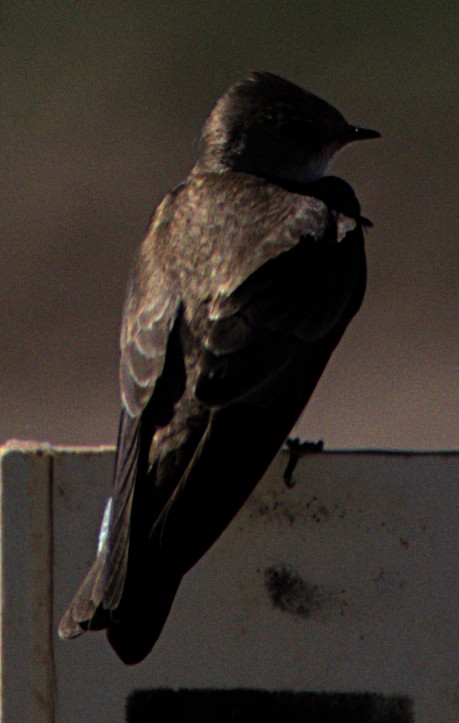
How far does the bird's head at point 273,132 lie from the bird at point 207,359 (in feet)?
0.34

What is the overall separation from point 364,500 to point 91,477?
0.43 meters

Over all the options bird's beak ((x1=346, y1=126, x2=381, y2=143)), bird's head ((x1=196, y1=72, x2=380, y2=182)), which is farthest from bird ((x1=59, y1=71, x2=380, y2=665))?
bird's beak ((x1=346, y1=126, x2=381, y2=143))

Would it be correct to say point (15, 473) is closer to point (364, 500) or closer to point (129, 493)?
point (129, 493)

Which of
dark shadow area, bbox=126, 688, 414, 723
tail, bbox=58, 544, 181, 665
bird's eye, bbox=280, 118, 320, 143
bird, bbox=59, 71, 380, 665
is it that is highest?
bird's eye, bbox=280, 118, 320, 143

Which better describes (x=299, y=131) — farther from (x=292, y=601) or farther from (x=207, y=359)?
(x=292, y=601)

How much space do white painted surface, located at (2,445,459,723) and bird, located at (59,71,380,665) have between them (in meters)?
0.06

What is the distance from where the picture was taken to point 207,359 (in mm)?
2949

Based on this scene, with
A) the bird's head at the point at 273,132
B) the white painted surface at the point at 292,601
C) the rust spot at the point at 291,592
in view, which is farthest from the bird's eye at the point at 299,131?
the rust spot at the point at 291,592

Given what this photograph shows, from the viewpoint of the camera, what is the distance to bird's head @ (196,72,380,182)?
4043 mm

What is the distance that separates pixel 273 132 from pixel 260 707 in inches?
77.4

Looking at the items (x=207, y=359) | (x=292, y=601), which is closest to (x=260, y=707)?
(x=292, y=601)

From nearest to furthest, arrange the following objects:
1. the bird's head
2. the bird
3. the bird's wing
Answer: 1. the bird
2. the bird's wing
3. the bird's head

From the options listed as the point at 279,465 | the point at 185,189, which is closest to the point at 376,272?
the point at 185,189

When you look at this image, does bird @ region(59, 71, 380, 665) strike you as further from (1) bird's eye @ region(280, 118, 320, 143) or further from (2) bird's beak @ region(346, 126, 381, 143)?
(2) bird's beak @ region(346, 126, 381, 143)
